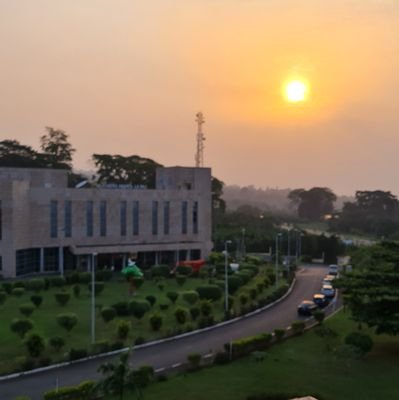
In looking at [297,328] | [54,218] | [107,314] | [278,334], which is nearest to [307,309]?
[297,328]

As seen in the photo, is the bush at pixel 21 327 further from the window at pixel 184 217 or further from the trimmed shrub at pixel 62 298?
the window at pixel 184 217

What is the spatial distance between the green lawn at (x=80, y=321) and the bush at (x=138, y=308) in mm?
374

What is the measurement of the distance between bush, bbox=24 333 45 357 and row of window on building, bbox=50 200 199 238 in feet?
94.2

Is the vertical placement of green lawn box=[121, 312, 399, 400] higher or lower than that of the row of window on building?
lower

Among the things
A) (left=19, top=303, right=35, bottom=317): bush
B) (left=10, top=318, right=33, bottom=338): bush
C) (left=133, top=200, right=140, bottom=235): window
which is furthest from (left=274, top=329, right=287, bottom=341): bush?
(left=133, top=200, right=140, bottom=235): window

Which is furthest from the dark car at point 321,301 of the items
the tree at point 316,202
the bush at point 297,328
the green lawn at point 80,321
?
the tree at point 316,202

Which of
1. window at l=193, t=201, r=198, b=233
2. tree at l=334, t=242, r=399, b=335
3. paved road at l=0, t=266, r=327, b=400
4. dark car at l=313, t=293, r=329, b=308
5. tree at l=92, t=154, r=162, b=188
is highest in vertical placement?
tree at l=92, t=154, r=162, b=188

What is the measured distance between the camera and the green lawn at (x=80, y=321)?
2595 centimetres

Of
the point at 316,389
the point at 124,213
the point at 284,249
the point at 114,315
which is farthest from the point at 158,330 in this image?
the point at 284,249

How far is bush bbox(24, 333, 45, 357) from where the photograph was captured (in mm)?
24500

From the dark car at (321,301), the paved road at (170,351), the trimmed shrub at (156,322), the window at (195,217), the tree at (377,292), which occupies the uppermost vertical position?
the window at (195,217)

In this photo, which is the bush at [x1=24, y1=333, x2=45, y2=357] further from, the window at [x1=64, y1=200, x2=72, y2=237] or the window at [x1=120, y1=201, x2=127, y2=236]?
the window at [x1=120, y1=201, x2=127, y2=236]

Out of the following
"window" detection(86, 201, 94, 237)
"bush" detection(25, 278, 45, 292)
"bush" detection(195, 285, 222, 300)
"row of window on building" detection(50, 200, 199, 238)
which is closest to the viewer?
"bush" detection(195, 285, 222, 300)

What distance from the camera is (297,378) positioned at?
22.6 m
